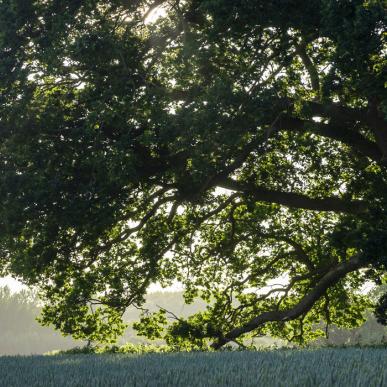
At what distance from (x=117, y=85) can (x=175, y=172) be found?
325 cm

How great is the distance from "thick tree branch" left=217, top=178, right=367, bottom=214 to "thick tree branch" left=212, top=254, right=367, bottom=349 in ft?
5.16

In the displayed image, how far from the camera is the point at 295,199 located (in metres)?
17.9

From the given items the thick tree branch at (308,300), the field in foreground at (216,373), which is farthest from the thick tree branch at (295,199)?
the field in foreground at (216,373)

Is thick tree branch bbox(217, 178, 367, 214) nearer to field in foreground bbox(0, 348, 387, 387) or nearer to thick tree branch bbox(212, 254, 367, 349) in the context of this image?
thick tree branch bbox(212, 254, 367, 349)

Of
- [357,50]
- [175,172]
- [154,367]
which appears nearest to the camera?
[154,367]

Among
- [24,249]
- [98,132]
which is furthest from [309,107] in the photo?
[24,249]

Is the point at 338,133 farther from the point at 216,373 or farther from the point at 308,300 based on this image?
the point at 216,373

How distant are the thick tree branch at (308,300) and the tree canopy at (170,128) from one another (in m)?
0.06

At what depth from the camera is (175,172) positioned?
54.9 ft

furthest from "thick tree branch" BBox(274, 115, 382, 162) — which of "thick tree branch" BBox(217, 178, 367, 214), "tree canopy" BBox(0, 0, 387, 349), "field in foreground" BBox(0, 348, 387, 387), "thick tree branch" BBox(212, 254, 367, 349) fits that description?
"field in foreground" BBox(0, 348, 387, 387)

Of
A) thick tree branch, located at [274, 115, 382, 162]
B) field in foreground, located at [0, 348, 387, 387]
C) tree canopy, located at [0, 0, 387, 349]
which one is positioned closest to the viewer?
field in foreground, located at [0, 348, 387, 387]

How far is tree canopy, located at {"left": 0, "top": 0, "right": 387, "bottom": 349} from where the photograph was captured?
13.1m

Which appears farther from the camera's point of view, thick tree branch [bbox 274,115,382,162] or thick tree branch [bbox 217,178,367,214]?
thick tree branch [bbox 217,178,367,214]

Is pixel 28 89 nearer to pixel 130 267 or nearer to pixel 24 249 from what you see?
pixel 24 249
